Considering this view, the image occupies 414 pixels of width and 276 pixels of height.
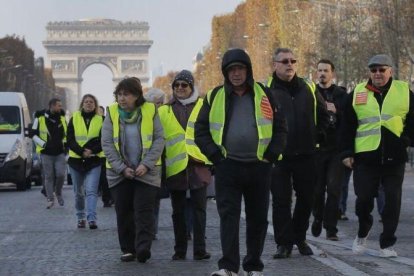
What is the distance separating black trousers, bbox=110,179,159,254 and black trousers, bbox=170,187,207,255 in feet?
1.22

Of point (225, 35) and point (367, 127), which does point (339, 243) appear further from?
point (225, 35)

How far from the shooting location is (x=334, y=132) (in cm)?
1522

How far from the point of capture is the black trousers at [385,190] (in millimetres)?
12758

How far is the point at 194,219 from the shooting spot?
42.3 feet

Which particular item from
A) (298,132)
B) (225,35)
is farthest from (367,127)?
(225,35)

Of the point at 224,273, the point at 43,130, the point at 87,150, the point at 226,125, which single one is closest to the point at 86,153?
the point at 87,150

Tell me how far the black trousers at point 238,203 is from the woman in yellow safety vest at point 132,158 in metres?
1.75

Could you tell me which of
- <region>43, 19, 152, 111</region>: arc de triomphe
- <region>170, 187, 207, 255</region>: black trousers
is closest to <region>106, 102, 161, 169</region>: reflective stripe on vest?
<region>170, 187, 207, 255</region>: black trousers

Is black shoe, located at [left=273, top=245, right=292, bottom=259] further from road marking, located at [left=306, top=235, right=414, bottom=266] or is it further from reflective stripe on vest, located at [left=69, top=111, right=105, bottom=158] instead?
reflective stripe on vest, located at [left=69, top=111, right=105, bottom=158]

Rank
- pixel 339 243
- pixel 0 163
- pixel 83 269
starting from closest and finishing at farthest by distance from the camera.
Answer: pixel 83 269 < pixel 339 243 < pixel 0 163

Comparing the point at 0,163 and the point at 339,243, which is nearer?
the point at 339,243

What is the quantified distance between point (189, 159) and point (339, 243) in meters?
2.08

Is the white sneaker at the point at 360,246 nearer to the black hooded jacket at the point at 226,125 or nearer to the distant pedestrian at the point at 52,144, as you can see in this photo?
the black hooded jacket at the point at 226,125

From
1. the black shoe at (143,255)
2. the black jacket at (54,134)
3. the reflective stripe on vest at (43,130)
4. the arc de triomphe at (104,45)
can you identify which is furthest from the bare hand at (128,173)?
the arc de triomphe at (104,45)
